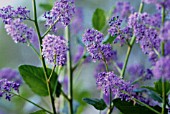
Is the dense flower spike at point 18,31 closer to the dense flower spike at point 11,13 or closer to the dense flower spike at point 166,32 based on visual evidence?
the dense flower spike at point 11,13

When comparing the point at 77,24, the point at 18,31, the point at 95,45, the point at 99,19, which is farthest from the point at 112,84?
the point at 77,24

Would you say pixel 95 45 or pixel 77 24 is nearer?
pixel 95 45

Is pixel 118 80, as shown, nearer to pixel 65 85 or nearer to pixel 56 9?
pixel 56 9

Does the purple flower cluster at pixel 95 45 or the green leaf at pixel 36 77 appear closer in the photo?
the purple flower cluster at pixel 95 45

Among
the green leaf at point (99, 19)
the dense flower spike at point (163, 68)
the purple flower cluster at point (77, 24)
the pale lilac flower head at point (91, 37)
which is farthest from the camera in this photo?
the purple flower cluster at point (77, 24)

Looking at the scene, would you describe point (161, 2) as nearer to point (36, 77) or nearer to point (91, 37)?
point (91, 37)

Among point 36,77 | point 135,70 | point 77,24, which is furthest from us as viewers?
point 77,24

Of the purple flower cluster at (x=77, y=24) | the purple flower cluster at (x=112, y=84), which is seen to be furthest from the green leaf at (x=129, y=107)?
the purple flower cluster at (x=77, y=24)
